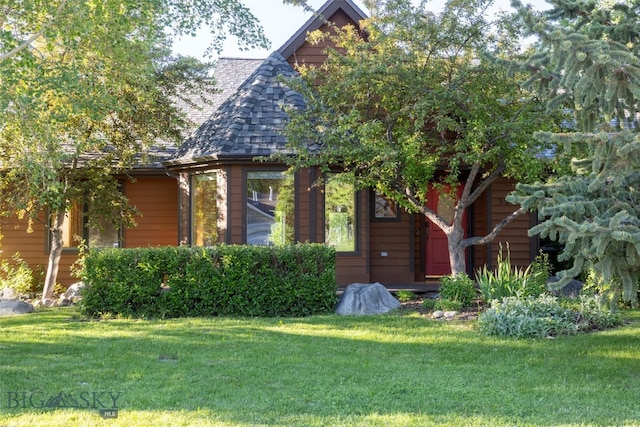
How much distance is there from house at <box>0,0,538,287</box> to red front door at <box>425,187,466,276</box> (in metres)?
0.02

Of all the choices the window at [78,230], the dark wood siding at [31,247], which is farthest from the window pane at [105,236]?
the dark wood siding at [31,247]

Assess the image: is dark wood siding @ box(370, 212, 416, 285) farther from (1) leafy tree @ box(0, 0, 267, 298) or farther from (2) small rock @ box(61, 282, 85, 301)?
(2) small rock @ box(61, 282, 85, 301)

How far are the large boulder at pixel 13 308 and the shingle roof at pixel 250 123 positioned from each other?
3657 mm

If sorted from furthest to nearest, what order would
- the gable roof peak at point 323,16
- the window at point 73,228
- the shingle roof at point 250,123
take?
1. the window at point 73,228
2. the gable roof peak at point 323,16
3. the shingle roof at point 250,123

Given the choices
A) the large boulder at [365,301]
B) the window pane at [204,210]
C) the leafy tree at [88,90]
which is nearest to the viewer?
the leafy tree at [88,90]

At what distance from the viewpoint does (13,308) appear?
10.5 m

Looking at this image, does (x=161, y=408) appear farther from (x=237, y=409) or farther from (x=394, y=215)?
(x=394, y=215)

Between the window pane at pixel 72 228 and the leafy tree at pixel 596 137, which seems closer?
the leafy tree at pixel 596 137

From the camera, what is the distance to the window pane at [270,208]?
11227mm

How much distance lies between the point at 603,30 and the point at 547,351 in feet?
11.1

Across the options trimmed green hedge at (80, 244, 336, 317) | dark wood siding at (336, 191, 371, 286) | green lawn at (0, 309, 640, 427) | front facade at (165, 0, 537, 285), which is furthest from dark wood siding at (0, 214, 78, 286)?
dark wood siding at (336, 191, 371, 286)

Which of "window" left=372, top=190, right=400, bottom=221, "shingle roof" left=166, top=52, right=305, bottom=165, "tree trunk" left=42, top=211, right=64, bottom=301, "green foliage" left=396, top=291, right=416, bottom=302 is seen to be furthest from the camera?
"window" left=372, top=190, right=400, bottom=221

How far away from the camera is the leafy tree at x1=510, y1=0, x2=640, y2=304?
15.6ft

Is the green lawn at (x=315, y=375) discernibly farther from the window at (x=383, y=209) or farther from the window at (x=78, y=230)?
the window at (x=78, y=230)
